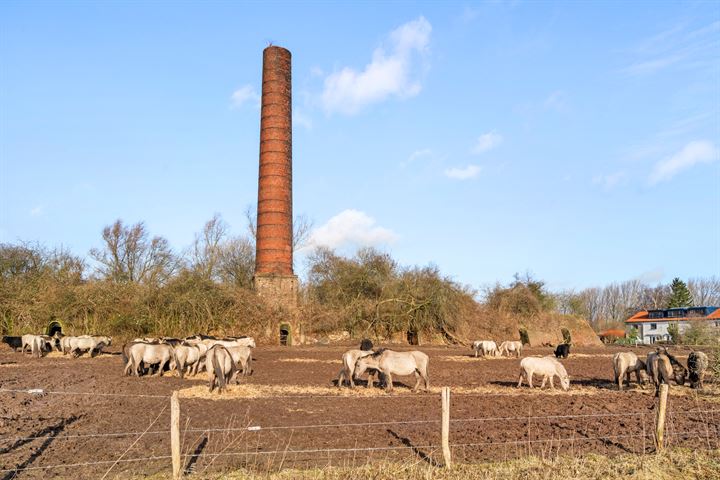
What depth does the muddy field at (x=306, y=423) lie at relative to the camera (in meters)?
9.09

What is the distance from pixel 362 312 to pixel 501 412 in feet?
109

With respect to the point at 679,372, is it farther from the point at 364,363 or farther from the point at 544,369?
the point at 364,363

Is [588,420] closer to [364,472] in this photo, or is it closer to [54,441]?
[364,472]

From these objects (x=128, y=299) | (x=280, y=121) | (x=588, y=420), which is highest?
(x=280, y=121)

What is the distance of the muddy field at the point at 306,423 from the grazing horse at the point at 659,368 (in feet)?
1.64

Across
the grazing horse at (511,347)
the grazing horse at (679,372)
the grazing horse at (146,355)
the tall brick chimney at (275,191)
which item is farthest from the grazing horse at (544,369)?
the tall brick chimney at (275,191)

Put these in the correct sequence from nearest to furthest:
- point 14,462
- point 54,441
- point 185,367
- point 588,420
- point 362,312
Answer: point 14,462, point 54,441, point 588,420, point 185,367, point 362,312

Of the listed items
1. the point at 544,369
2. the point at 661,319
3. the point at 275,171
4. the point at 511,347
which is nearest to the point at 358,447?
the point at 544,369

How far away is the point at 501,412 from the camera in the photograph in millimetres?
13125

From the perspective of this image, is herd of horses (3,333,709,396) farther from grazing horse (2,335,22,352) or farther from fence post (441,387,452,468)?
grazing horse (2,335,22,352)

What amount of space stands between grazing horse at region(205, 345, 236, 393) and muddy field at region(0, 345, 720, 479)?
17.5 inches

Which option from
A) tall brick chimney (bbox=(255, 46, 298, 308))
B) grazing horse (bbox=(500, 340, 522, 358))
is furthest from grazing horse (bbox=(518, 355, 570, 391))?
tall brick chimney (bbox=(255, 46, 298, 308))

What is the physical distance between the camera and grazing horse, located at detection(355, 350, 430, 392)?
16.7 meters

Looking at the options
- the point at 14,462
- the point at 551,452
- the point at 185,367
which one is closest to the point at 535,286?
the point at 185,367
